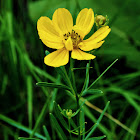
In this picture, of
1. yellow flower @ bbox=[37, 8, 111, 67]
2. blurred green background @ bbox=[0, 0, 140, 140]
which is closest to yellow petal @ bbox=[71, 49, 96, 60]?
yellow flower @ bbox=[37, 8, 111, 67]

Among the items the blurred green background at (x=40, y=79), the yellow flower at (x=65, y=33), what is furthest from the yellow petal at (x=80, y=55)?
the blurred green background at (x=40, y=79)

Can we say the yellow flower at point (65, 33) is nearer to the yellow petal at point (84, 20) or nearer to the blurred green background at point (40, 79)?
the yellow petal at point (84, 20)

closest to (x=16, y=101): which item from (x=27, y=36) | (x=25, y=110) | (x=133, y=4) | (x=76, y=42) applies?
(x=25, y=110)

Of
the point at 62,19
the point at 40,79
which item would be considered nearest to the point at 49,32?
the point at 62,19

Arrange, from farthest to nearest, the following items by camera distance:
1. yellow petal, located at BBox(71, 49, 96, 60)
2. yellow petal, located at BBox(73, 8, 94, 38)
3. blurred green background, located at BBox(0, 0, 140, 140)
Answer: blurred green background, located at BBox(0, 0, 140, 140)
yellow petal, located at BBox(73, 8, 94, 38)
yellow petal, located at BBox(71, 49, 96, 60)

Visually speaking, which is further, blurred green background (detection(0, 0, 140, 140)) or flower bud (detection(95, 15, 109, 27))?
blurred green background (detection(0, 0, 140, 140))

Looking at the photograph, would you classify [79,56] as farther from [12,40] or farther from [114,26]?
[114,26]

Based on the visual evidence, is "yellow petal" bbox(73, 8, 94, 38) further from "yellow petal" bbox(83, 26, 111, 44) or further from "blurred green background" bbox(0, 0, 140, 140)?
"blurred green background" bbox(0, 0, 140, 140)

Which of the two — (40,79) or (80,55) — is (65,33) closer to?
(80,55)
